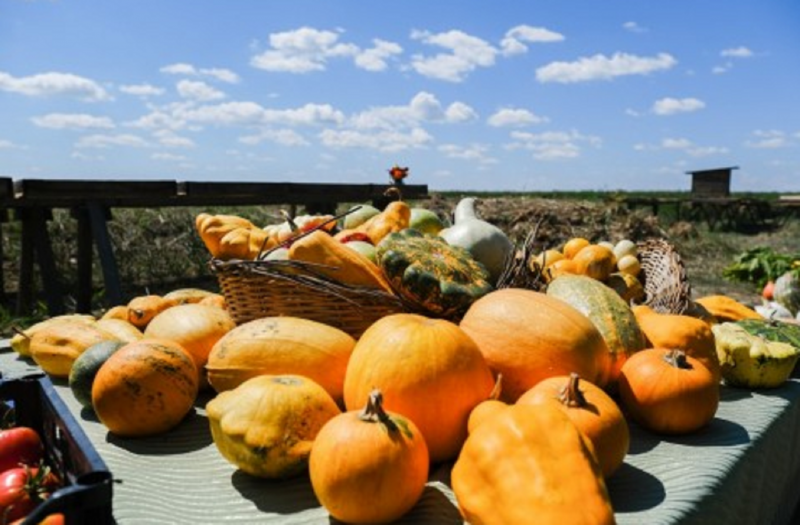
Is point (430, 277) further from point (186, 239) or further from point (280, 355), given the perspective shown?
point (186, 239)

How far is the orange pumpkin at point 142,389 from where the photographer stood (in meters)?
1.68

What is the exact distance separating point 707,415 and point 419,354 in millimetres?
933

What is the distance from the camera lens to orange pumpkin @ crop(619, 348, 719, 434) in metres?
1.73

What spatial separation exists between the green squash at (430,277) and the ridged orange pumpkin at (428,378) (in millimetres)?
429

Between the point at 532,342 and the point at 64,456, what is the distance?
1216 millimetres

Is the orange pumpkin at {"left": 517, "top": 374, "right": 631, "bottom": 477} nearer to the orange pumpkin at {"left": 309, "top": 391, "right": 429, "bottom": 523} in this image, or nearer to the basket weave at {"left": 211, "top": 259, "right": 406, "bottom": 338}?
the orange pumpkin at {"left": 309, "top": 391, "right": 429, "bottom": 523}

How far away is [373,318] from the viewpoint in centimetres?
211

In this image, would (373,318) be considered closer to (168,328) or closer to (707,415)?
(168,328)

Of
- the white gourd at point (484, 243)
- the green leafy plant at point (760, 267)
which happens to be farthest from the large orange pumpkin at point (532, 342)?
the green leafy plant at point (760, 267)

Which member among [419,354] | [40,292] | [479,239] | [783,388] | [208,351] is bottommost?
[40,292]

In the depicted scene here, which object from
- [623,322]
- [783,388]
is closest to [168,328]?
[623,322]

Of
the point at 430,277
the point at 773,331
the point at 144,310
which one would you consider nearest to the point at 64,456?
the point at 430,277

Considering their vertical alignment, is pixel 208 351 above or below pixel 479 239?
below

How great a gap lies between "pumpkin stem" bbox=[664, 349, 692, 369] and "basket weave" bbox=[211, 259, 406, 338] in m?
0.86
